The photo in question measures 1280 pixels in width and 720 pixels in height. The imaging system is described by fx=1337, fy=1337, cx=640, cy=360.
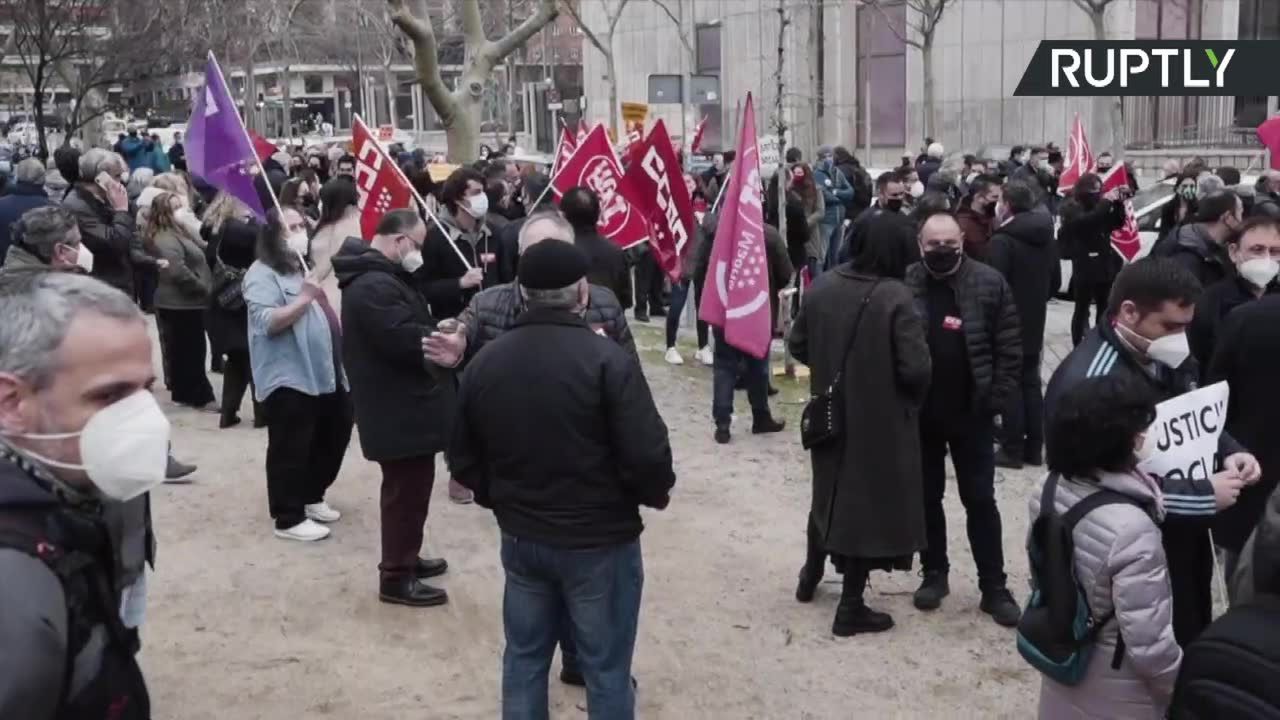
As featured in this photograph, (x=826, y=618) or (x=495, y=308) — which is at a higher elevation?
(x=495, y=308)

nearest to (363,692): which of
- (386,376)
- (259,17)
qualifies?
(386,376)

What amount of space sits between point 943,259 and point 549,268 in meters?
2.37

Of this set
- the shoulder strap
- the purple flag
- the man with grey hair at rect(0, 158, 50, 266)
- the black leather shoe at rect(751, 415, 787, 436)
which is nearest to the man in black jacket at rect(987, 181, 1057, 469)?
the black leather shoe at rect(751, 415, 787, 436)

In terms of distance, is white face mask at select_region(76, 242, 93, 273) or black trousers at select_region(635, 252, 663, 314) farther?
black trousers at select_region(635, 252, 663, 314)

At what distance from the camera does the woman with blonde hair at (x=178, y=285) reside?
9602mm

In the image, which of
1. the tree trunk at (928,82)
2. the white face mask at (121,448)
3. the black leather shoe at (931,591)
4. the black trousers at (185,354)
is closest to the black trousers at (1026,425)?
the black leather shoe at (931,591)

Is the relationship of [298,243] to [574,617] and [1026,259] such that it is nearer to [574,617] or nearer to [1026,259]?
[574,617]

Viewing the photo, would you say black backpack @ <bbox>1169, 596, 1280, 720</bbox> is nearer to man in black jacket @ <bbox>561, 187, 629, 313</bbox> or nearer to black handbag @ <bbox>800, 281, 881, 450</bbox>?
black handbag @ <bbox>800, 281, 881, 450</bbox>

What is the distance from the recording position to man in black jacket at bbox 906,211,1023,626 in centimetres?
575

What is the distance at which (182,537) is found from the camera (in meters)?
7.22

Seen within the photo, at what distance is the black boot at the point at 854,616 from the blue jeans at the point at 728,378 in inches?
142

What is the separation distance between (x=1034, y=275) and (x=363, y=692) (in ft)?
17.5

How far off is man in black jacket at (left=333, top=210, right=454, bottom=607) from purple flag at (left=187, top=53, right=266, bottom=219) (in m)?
2.22

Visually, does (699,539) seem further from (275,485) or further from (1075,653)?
(1075,653)
